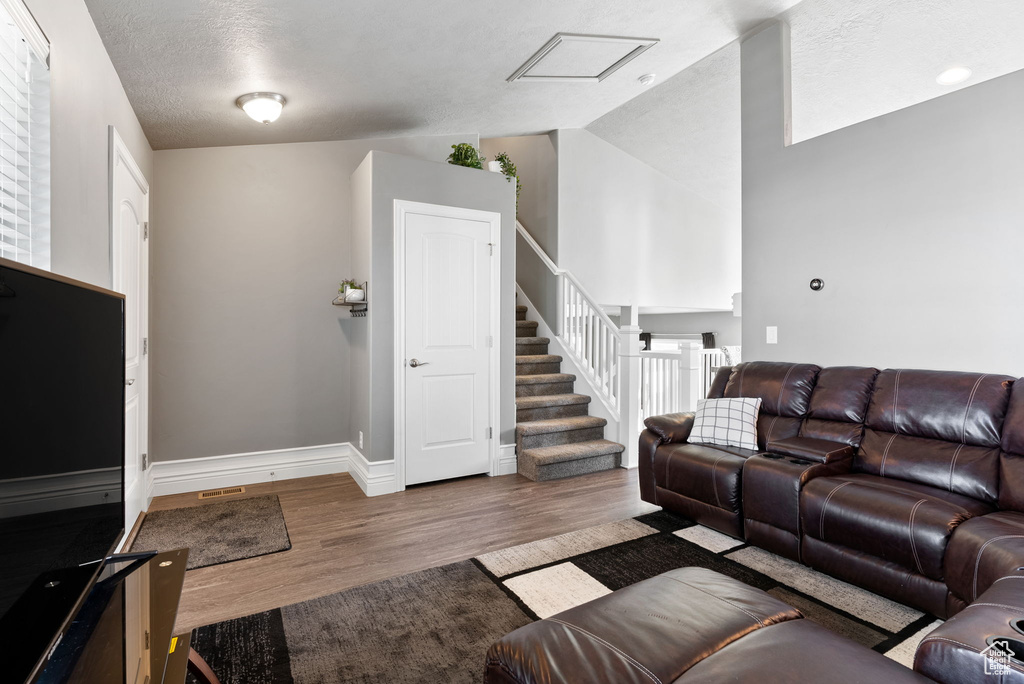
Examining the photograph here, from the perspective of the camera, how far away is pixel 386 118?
411cm

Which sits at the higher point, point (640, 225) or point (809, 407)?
point (640, 225)

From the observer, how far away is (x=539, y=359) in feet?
17.2

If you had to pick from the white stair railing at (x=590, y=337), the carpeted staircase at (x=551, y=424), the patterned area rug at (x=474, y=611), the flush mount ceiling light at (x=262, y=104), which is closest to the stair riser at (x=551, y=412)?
the carpeted staircase at (x=551, y=424)

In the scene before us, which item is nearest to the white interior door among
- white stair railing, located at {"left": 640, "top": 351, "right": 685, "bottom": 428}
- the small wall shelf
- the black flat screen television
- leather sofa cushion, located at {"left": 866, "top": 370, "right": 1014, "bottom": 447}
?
the small wall shelf

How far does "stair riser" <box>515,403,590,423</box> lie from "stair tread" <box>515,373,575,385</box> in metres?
0.29

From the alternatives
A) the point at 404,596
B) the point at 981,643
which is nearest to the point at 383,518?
the point at 404,596

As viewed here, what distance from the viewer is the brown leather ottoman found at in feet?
3.76

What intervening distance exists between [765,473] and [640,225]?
4.14m

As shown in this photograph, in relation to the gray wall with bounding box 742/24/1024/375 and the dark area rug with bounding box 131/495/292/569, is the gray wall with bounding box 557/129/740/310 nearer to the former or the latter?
the gray wall with bounding box 742/24/1024/375

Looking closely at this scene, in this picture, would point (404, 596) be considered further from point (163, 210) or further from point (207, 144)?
point (207, 144)

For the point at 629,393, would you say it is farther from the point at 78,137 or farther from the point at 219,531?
the point at 78,137

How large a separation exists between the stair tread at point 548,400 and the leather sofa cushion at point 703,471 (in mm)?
1562

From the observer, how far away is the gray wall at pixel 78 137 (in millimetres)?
1785

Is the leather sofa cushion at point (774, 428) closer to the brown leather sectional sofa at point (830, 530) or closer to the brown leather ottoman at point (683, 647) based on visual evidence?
the brown leather sectional sofa at point (830, 530)
